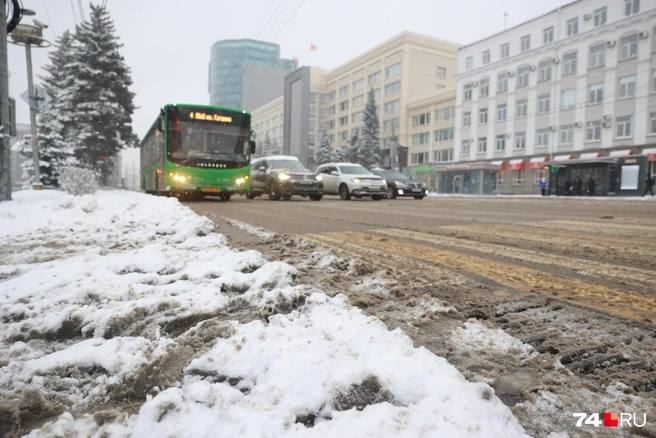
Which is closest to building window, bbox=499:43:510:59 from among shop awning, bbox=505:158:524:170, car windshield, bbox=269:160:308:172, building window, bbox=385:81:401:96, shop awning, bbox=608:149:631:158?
shop awning, bbox=505:158:524:170

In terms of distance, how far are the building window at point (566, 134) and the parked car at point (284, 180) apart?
97.0ft

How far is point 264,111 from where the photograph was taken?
110188 millimetres

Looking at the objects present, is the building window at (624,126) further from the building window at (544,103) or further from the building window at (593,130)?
the building window at (544,103)

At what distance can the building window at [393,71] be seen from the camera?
207 feet

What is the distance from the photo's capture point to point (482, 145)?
1821 inches

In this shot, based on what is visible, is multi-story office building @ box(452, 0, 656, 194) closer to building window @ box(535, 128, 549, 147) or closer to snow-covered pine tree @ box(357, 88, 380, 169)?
building window @ box(535, 128, 549, 147)

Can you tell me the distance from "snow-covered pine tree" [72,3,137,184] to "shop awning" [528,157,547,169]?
113 ft

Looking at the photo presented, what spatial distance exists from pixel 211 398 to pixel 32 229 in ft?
19.2

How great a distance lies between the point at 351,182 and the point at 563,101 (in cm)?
2979

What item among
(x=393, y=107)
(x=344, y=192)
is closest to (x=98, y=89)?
(x=344, y=192)

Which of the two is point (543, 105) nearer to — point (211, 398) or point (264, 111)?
point (211, 398)

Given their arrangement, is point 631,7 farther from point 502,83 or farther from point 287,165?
point 287,165

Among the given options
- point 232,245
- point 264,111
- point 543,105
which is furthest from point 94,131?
point 264,111

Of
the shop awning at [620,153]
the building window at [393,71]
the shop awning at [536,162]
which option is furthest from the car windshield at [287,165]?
the building window at [393,71]
